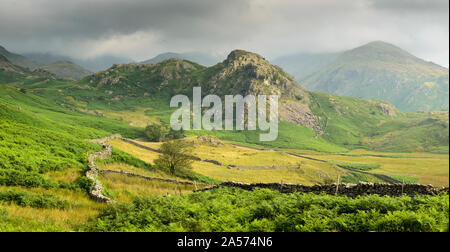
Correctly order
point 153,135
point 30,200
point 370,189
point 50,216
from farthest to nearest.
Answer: point 153,135 < point 370,189 < point 30,200 < point 50,216

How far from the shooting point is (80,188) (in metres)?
22.0

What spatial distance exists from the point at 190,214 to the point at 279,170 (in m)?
89.1

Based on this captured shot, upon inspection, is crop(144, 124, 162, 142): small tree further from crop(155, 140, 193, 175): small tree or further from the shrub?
the shrub

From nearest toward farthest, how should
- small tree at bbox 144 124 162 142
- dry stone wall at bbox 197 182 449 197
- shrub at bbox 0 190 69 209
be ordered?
shrub at bbox 0 190 69 209
dry stone wall at bbox 197 182 449 197
small tree at bbox 144 124 162 142

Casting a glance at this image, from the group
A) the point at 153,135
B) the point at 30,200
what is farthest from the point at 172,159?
the point at 153,135

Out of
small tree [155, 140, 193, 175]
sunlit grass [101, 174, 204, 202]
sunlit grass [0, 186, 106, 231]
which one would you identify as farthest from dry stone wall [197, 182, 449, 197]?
small tree [155, 140, 193, 175]

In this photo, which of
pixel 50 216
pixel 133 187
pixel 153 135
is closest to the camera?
pixel 50 216

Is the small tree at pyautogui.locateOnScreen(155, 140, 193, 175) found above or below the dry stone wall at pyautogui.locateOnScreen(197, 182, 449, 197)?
below

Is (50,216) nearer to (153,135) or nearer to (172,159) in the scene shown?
(172,159)

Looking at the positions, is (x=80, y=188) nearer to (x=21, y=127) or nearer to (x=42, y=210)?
(x=42, y=210)

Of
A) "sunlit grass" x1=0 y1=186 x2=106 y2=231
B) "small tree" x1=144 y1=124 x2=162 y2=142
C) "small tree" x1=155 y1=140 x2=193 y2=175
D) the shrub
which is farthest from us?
"small tree" x1=144 y1=124 x2=162 y2=142

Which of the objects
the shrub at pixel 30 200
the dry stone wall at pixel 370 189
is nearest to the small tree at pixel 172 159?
the dry stone wall at pixel 370 189
